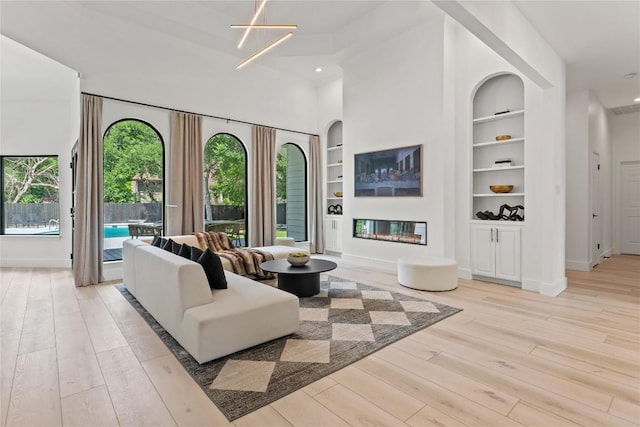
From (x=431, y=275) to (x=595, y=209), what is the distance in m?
4.73

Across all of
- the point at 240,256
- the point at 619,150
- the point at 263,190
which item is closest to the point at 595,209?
the point at 619,150

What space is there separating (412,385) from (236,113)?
5.75 m

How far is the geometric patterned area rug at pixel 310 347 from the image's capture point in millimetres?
2156

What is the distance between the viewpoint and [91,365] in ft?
8.16

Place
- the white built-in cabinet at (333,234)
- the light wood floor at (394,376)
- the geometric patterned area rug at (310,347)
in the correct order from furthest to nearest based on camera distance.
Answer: the white built-in cabinet at (333,234), the geometric patterned area rug at (310,347), the light wood floor at (394,376)

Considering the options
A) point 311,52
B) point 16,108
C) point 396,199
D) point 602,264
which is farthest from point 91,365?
point 602,264

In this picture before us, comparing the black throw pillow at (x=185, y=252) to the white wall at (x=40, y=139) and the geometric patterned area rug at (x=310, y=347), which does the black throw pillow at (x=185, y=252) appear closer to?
the geometric patterned area rug at (x=310, y=347)

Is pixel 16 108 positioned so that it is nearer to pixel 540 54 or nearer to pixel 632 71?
pixel 540 54

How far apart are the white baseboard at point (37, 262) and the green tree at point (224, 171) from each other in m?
2.80

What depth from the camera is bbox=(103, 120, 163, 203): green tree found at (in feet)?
17.7

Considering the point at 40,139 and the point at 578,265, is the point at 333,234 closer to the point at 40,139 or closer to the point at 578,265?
the point at 578,265

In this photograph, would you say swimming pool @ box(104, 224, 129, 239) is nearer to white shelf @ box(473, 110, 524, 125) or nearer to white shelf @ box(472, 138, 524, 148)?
white shelf @ box(472, 138, 524, 148)

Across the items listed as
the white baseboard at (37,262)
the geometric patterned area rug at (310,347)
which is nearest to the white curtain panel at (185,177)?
the geometric patterned area rug at (310,347)

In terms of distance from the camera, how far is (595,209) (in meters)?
6.75
